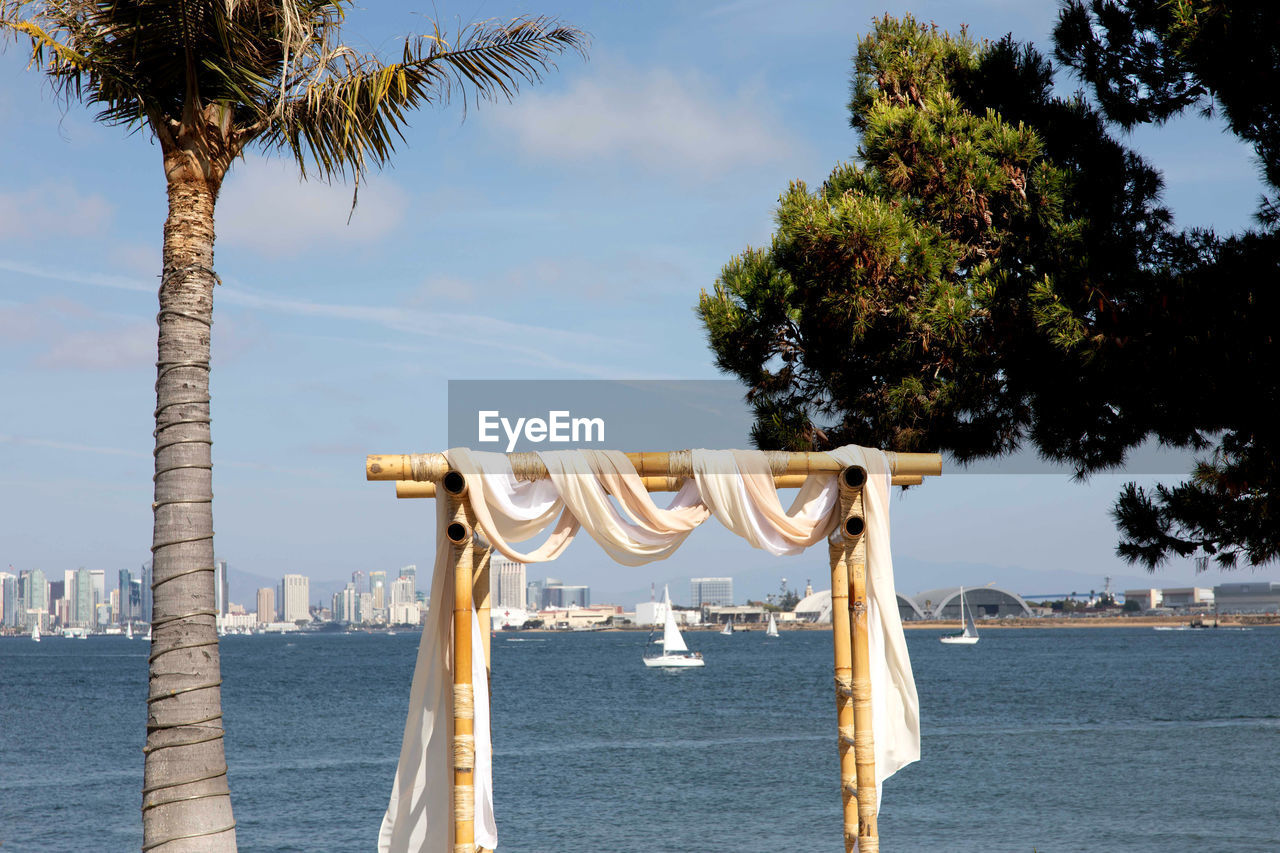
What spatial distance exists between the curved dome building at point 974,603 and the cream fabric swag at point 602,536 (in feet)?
392

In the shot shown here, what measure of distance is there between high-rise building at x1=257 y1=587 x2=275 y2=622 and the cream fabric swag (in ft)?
660

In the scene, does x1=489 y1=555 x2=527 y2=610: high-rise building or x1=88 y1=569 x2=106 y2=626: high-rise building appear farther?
x1=88 y1=569 x2=106 y2=626: high-rise building

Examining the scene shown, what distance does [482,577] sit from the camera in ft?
17.9

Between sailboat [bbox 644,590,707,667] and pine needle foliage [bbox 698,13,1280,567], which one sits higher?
pine needle foliage [bbox 698,13,1280,567]

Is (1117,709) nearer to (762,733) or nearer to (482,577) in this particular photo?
(762,733)

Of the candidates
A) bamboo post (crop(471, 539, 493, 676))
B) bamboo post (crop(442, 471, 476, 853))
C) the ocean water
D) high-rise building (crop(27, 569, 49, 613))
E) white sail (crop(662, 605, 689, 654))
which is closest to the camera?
bamboo post (crop(442, 471, 476, 853))

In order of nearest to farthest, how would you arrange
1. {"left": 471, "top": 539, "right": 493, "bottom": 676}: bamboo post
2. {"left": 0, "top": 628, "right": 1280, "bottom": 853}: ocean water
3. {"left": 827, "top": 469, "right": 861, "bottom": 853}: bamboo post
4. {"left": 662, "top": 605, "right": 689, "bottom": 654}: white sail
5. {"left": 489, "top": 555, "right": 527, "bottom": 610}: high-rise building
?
{"left": 827, "top": 469, "right": 861, "bottom": 853}: bamboo post → {"left": 471, "top": 539, "right": 493, "bottom": 676}: bamboo post → {"left": 0, "top": 628, "right": 1280, "bottom": 853}: ocean water → {"left": 662, "top": 605, "right": 689, "bottom": 654}: white sail → {"left": 489, "top": 555, "right": 527, "bottom": 610}: high-rise building

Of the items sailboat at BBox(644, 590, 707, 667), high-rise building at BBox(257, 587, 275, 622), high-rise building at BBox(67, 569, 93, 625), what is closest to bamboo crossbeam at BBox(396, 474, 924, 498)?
sailboat at BBox(644, 590, 707, 667)

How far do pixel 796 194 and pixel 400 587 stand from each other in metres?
197

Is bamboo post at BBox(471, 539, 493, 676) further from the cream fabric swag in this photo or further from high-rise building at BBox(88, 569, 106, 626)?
high-rise building at BBox(88, 569, 106, 626)

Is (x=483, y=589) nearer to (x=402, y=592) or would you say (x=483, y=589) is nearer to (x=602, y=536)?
(x=602, y=536)

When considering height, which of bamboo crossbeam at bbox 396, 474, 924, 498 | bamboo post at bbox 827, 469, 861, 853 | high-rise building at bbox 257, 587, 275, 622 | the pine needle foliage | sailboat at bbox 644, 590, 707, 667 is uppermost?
→ the pine needle foliage

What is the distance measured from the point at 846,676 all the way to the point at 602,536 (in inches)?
50.7

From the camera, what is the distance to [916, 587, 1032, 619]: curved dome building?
400ft
